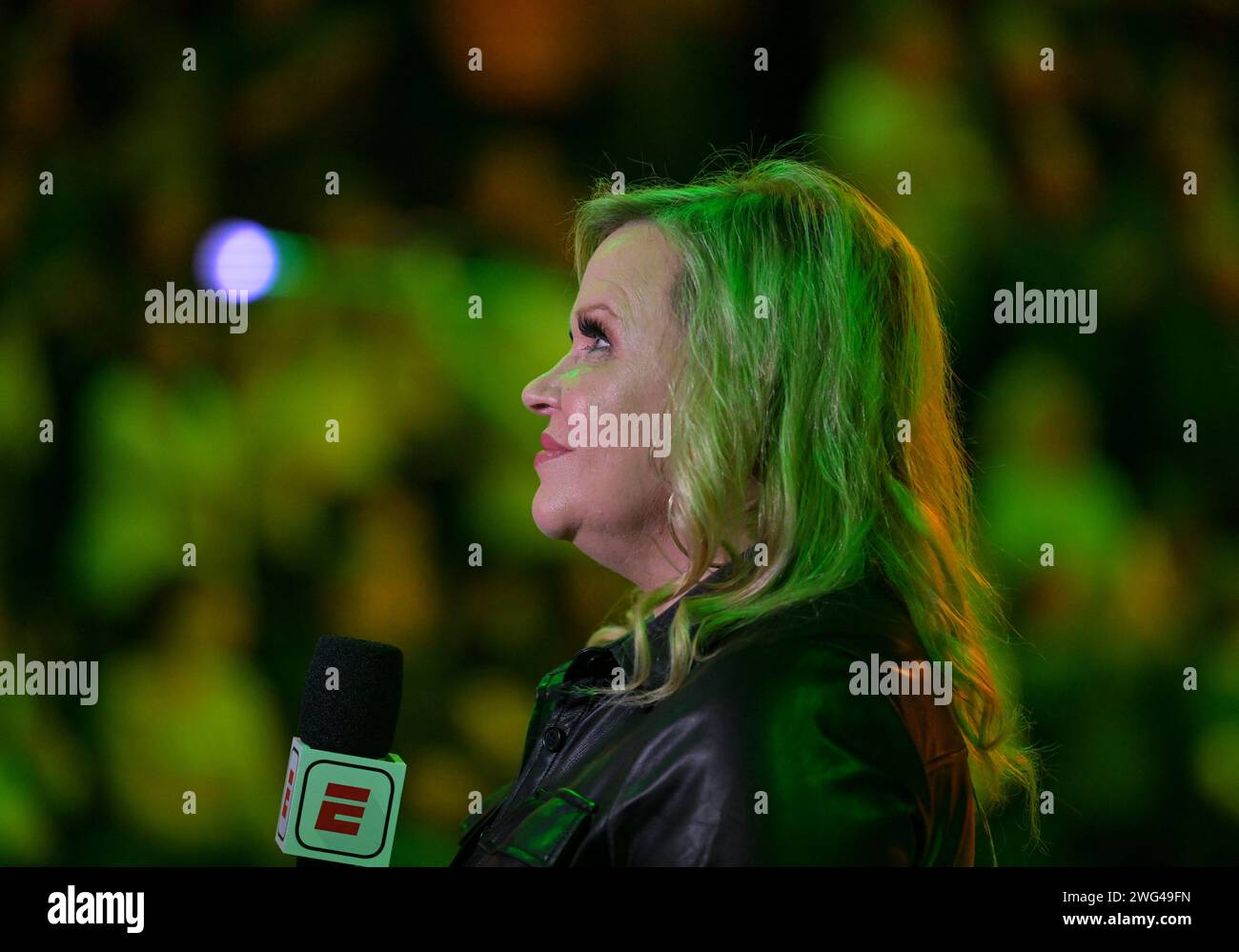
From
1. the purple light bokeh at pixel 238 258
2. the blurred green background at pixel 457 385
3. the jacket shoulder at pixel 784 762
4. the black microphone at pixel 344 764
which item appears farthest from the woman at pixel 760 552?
the purple light bokeh at pixel 238 258

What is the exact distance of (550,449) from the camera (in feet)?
4.69

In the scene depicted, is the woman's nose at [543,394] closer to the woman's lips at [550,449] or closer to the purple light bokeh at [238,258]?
the woman's lips at [550,449]

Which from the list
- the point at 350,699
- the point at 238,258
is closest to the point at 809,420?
the point at 350,699

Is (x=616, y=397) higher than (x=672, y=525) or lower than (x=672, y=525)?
higher

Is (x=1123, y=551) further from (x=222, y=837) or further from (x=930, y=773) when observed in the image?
(x=222, y=837)

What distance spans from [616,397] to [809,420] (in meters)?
0.20

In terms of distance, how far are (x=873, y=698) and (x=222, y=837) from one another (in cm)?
182

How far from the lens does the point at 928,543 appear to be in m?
1.30

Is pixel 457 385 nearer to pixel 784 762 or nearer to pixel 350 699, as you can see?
pixel 350 699

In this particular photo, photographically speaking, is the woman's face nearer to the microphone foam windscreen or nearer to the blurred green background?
the microphone foam windscreen

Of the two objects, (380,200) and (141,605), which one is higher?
(380,200)

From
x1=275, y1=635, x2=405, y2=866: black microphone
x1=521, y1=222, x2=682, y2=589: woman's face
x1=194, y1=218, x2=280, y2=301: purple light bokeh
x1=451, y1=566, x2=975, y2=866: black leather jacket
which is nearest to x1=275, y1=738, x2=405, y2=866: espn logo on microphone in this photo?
x1=275, y1=635, x2=405, y2=866: black microphone

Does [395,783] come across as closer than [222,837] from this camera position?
Yes

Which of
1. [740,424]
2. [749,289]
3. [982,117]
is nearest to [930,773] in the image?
[740,424]
